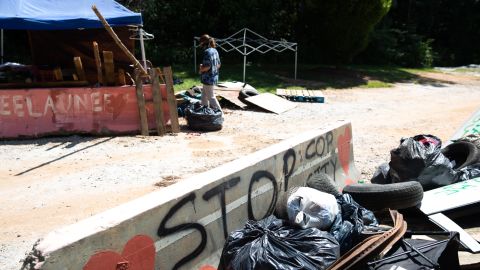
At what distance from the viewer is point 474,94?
1711 centimetres

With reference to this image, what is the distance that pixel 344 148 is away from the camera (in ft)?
20.6

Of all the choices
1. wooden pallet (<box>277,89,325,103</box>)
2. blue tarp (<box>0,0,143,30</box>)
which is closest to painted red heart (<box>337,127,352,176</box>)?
blue tarp (<box>0,0,143,30</box>)

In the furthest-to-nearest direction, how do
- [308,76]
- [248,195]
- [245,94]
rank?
[308,76], [245,94], [248,195]

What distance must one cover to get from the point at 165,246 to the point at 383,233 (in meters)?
1.61

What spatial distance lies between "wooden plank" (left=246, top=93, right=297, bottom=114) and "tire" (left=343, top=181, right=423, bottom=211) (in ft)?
24.5

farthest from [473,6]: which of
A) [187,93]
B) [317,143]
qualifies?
[317,143]

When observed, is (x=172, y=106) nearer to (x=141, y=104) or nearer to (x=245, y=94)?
(x=141, y=104)

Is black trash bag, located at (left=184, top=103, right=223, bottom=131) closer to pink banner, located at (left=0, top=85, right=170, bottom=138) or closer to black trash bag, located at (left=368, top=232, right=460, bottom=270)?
pink banner, located at (left=0, top=85, right=170, bottom=138)

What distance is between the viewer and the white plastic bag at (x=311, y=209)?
369 cm

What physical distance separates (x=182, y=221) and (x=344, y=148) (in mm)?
3272

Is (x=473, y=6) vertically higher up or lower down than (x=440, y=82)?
higher up

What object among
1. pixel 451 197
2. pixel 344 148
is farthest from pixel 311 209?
pixel 344 148

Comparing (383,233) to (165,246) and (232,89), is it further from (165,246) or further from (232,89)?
(232,89)

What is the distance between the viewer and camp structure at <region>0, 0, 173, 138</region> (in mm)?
9335
